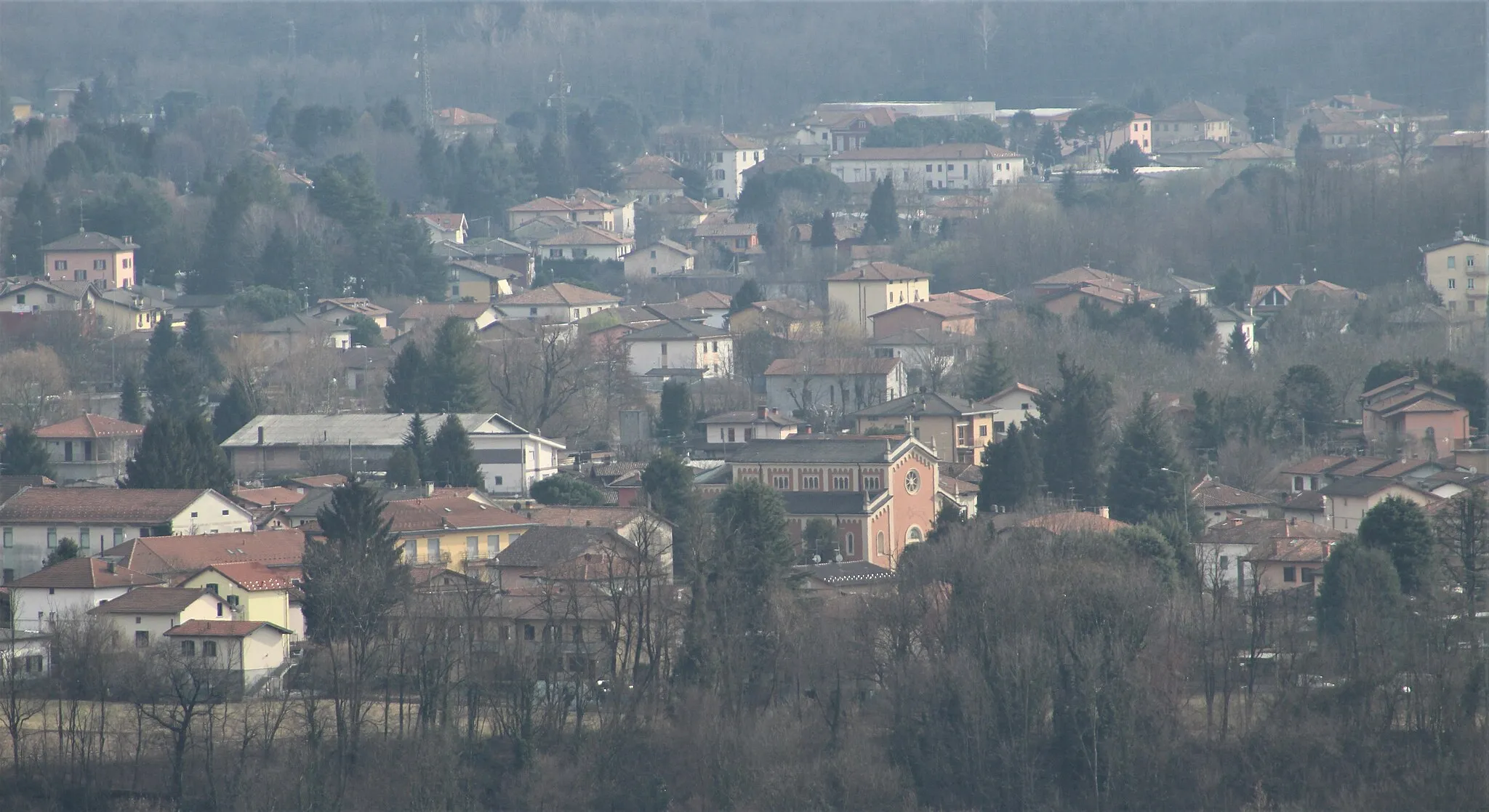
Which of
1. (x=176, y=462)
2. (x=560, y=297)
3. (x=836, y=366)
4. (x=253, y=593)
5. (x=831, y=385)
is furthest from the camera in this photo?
(x=560, y=297)

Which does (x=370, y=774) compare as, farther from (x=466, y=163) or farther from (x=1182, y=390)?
(x=466, y=163)

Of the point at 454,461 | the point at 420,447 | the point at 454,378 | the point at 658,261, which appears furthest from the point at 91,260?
the point at 454,461

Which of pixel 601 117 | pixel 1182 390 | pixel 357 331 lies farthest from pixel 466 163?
pixel 1182 390

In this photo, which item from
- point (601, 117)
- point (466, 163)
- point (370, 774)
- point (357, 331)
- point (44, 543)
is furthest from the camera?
point (601, 117)

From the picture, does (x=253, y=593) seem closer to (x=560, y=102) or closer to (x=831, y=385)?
(x=831, y=385)

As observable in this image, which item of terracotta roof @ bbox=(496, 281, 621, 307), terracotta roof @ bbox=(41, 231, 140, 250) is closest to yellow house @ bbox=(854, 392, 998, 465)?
terracotta roof @ bbox=(496, 281, 621, 307)

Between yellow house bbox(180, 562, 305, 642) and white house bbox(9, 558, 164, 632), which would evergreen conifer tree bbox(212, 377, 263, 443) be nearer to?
white house bbox(9, 558, 164, 632)

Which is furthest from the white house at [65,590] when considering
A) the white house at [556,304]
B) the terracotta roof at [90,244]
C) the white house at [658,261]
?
the white house at [658,261]
